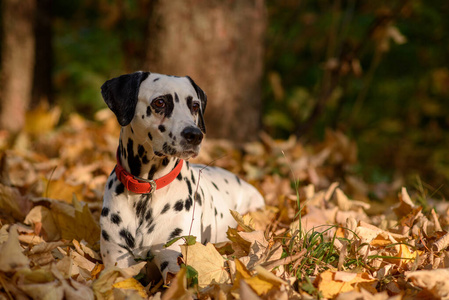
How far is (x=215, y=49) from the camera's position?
18.5 ft

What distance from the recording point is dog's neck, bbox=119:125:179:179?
113 inches

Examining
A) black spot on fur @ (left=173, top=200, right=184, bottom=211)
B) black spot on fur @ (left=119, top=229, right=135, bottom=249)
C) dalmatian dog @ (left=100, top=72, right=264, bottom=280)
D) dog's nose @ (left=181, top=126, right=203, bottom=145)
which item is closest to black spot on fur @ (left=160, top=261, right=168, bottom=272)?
dalmatian dog @ (left=100, top=72, right=264, bottom=280)

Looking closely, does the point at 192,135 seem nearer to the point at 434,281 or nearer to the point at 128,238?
the point at 128,238

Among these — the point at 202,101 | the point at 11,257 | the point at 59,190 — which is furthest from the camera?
the point at 59,190

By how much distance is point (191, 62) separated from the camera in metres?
5.63

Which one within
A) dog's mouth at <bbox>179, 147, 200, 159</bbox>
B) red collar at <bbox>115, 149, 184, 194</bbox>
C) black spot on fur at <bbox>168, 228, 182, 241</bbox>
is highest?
dog's mouth at <bbox>179, 147, 200, 159</bbox>

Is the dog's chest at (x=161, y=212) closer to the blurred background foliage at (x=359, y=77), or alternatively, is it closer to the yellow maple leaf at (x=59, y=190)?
the yellow maple leaf at (x=59, y=190)

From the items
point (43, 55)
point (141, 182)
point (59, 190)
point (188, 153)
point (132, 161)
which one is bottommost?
point (59, 190)

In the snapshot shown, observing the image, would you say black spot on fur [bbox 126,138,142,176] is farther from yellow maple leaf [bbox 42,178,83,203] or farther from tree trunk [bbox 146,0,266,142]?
tree trunk [bbox 146,0,266,142]

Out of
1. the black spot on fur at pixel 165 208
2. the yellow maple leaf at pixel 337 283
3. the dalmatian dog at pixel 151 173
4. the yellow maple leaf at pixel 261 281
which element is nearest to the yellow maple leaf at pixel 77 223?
the dalmatian dog at pixel 151 173

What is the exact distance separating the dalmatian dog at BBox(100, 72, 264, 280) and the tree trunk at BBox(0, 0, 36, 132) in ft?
18.7

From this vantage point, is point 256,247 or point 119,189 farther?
point 119,189

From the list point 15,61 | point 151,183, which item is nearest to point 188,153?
point 151,183

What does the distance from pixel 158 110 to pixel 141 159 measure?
362mm
